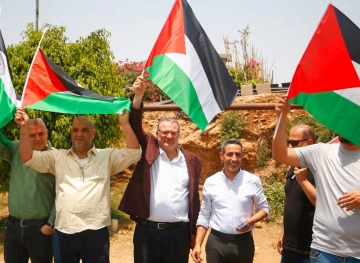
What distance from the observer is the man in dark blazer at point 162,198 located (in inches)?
157

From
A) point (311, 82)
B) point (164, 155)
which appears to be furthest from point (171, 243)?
point (311, 82)

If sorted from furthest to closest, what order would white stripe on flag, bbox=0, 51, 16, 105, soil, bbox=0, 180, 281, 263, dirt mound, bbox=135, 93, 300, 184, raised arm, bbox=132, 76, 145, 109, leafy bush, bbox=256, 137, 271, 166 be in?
dirt mound, bbox=135, 93, 300, 184 < leafy bush, bbox=256, 137, 271, 166 < soil, bbox=0, 180, 281, 263 < white stripe on flag, bbox=0, 51, 16, 105 < raised arm, bbox=132, 76, 145, 109

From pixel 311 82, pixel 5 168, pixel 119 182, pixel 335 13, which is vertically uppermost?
pixel 335 13

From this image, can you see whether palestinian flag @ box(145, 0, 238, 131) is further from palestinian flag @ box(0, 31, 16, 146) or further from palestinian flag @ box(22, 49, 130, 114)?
palestinian flag @ box(0, 31, 16, 146)

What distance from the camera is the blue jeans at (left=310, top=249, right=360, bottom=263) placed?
10.9ft

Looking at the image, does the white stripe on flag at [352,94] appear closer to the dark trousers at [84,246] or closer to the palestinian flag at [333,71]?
the palestinian flag at [333,71]

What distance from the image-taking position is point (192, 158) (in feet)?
13.9

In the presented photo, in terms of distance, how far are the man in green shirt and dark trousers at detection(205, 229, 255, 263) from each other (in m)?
1.34

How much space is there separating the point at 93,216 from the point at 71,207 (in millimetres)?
188

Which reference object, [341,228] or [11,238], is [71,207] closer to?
[11,238]

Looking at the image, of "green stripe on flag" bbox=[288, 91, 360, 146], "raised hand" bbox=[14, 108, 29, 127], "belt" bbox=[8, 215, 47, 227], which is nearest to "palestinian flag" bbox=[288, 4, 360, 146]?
"green stripe on flag" bbox=[288, 91, 360, 146]

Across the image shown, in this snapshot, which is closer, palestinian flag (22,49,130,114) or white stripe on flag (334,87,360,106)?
white stripe on flag (334,87,360,106)

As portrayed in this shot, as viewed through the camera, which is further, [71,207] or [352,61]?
[71,207]

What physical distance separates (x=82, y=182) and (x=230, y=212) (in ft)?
4.04
